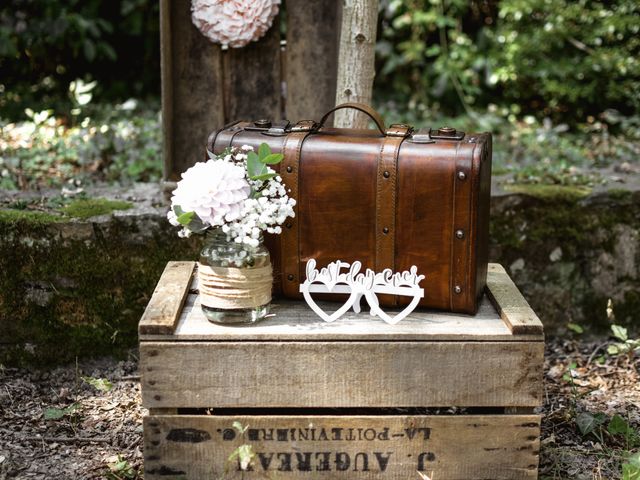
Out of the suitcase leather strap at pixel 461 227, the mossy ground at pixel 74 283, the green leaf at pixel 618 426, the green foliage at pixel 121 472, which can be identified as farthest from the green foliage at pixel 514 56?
the green foliage at pixel 121 472

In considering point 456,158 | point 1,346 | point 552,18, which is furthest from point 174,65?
point 552,18

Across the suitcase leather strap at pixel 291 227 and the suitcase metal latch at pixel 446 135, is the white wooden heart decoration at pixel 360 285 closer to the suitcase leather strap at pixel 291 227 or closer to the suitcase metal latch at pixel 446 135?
the suitcase leather strap at pixel 291 227

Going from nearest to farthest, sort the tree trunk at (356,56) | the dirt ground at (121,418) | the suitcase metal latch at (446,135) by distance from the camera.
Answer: the suitcase metal latch at (446,135), the dirt ground at (121,418), the tree trunk at (356,56)

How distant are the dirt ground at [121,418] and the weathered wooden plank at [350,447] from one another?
298mm

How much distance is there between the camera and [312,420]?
2264mm

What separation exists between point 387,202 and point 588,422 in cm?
108

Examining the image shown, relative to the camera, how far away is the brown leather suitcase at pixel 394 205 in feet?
7.50

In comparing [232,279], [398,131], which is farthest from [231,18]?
[232,279]

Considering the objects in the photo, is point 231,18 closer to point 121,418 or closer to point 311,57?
point 311,57

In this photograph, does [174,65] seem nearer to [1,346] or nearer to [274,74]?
[274,74]

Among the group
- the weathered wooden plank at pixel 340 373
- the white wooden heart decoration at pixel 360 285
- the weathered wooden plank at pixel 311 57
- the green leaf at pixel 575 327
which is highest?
the weathered wooden plank at pixel 311 57

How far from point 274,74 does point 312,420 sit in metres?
1.68

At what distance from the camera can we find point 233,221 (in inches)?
86.9

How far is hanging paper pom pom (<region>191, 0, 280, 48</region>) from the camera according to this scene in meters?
3.26
